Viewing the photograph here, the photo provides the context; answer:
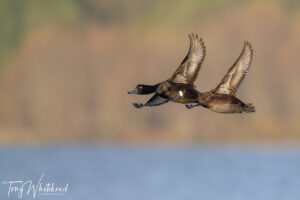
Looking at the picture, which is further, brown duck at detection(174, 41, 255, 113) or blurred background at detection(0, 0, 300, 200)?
blurred background at detection(0, 0, 300, 200)

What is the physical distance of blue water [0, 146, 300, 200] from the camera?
35.1 m

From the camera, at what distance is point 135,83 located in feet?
243

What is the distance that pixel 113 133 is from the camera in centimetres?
7256

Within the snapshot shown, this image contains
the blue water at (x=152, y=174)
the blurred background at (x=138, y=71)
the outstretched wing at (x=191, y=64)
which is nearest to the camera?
the outstretched wing at (x=191, y=64)

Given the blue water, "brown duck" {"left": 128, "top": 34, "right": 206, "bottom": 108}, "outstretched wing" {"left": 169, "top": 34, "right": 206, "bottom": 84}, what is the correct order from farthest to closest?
the blue water < "outstretched wing" {"left": 169, "top": 34, "right": 206, "bottom": 84} < "brown duck" {"left": 128, "top": 34, "right": 206, "bottom": 108}

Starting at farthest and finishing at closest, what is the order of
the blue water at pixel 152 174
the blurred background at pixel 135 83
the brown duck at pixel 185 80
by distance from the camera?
the blurred background at pixel 135 83
the blue water at pixel 152 174
the brown duck at pixel 185 80

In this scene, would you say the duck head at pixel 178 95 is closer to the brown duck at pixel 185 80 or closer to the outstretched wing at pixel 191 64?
the brown duck at pixel 185 80

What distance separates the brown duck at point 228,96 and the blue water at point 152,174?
20.1m

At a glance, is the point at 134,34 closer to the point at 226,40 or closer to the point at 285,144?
the point at 226,40

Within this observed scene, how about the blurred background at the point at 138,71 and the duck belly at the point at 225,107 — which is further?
the blurred background at the point at 138,71

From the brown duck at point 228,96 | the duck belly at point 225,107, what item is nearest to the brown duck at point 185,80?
the brown duck at point 228,96

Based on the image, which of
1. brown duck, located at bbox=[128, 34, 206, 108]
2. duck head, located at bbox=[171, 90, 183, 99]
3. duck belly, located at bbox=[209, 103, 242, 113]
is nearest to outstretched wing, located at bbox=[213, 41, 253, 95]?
duck belly, located at bbox=[209, 103, 242, 113]
